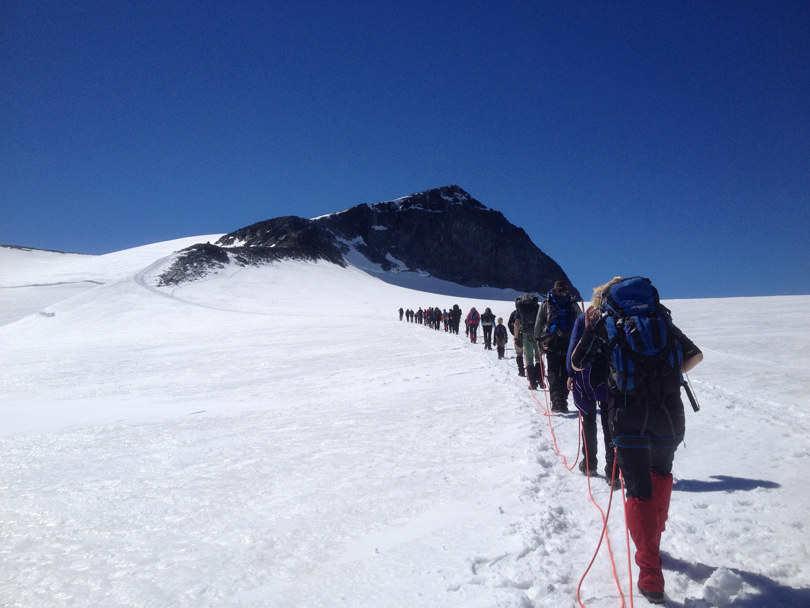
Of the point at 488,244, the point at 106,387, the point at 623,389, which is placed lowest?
the point at 106,387

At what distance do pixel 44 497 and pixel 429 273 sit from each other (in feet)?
422

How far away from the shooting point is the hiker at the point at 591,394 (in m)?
4.05

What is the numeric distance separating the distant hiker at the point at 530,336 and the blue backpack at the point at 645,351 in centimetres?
578

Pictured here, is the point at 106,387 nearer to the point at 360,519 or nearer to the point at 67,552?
the point at 67,552

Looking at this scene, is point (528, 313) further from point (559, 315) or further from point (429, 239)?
point (429, 239)

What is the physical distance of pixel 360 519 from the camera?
150 inches

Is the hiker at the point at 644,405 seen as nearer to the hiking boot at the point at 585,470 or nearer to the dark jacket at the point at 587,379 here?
the dark jacket at the point at 587,379

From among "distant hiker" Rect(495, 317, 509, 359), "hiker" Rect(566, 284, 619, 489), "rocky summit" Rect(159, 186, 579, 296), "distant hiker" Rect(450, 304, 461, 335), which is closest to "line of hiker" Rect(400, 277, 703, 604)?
"hiker" Rect(566, 284, 619, 489)

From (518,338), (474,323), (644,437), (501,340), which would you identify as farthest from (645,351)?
(474,323)

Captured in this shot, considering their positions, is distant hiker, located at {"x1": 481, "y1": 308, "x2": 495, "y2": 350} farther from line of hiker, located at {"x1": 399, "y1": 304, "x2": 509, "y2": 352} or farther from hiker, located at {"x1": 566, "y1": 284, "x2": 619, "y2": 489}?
hiker, located at {"x1": 566, "y1": 284, "x2": 619, "y2": 489}

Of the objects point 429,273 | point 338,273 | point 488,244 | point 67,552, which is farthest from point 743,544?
point 488,244

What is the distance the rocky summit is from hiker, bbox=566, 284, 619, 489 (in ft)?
321

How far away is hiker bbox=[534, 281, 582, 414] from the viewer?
6.38 metres

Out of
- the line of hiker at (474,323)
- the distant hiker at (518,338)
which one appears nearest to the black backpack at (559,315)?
the distant hiker at (518,338)
